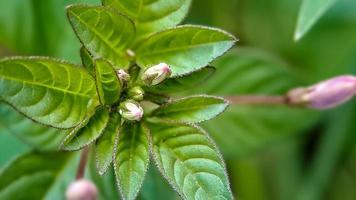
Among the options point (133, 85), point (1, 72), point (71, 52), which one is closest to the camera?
point (1, 72)

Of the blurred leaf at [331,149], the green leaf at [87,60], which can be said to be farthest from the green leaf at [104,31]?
the blurred leaf at [331,149]

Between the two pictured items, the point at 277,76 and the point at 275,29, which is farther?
the point at 275,29

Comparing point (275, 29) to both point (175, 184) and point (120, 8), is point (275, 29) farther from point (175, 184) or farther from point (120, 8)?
point (175, 184)

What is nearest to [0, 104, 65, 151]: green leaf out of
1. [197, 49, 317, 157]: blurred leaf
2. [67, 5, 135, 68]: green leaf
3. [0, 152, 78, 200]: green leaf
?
[0, 152, 78, 200]: green leaf

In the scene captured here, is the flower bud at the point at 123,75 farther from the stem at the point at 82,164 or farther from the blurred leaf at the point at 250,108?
the blurred leaf at the point at 250,108

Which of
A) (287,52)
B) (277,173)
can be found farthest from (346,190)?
(287,52)

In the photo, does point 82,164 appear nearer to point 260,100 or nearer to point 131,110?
point 131,110

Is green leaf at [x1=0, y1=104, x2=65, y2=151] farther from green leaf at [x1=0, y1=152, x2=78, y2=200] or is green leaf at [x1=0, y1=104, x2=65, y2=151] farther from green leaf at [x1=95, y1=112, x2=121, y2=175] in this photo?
green leaf at [x1=95, y1=112, x2=121, y2=175]
